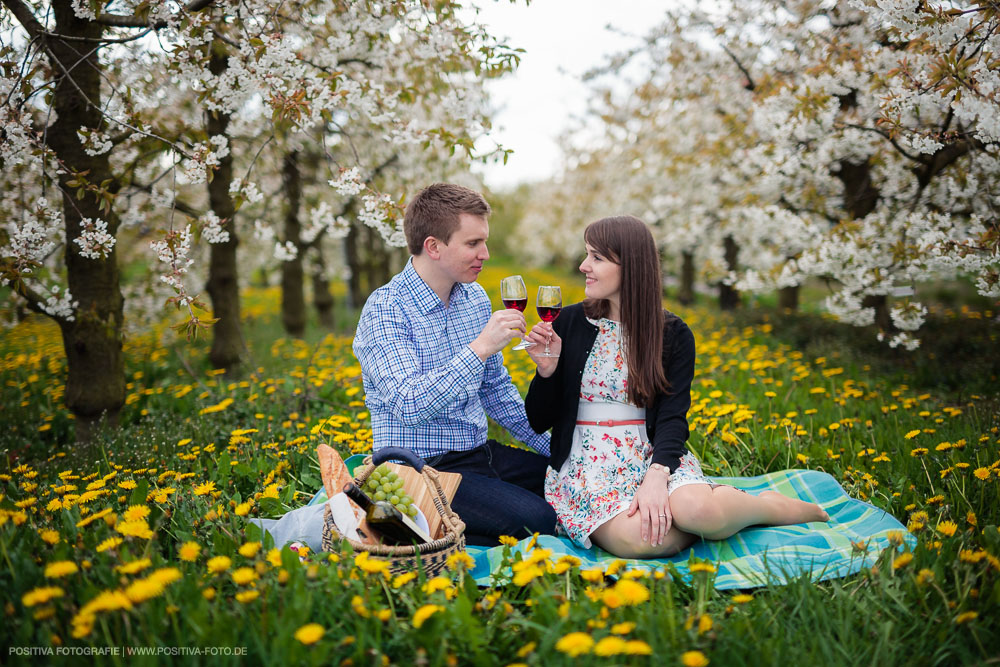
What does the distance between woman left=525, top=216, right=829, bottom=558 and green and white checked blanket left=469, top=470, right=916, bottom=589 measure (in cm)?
7

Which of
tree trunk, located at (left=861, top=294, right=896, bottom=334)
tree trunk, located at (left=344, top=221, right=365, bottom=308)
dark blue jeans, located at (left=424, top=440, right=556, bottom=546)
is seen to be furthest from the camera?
tree trunk, located at (left=344, top=221, right=365, bottom=308)

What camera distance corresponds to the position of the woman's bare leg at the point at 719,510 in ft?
8.96

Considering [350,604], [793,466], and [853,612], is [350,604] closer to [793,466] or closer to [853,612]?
[853,612]

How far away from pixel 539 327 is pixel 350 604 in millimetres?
1445

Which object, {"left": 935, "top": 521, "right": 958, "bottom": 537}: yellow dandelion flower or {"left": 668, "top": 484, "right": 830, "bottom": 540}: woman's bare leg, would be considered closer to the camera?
{"left": 935, "top": 521, "right": 958, "bottom": 537}: yellow dandelion flower

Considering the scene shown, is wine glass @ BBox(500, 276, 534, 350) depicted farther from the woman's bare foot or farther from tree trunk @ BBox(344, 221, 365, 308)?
tree trunk @ BBox(344, 221, 365, 308)

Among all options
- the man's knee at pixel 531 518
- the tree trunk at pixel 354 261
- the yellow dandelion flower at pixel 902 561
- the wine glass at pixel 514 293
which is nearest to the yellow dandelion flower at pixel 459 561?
the man's knee at pixel 531 518

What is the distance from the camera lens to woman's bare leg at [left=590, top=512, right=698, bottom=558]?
277 centimetres

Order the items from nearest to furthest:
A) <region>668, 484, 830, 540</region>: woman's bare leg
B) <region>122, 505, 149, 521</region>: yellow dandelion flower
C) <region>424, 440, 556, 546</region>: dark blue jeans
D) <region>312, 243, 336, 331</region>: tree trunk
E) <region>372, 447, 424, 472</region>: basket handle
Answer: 1. <region>122, 505, 149, 521</region>: yellow dandelion flower
2. <region>372, 447, 424, 472</region>: basket handle
3. <region>668, 484, 830, 540</region>: woman's bare leg
4. <region>424, 440, 556, 546</region>: dark blue jeans
5. <region>312, 243, 336, 331</region>: tree trunk

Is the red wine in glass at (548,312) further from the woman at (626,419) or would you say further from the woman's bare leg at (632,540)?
the woman's bare leg at (632,540)

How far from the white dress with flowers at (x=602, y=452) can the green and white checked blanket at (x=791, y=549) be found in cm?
20

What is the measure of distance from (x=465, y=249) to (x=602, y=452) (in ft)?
Answer: 4.03

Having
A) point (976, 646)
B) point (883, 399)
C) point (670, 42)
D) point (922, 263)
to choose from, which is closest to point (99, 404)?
point (976, 646)

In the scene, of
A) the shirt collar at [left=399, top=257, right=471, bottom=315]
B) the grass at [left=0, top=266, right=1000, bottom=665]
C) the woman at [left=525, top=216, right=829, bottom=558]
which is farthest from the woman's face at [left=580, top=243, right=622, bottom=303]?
the grass at [left=0, top=266, right=1000, bottom=665]
